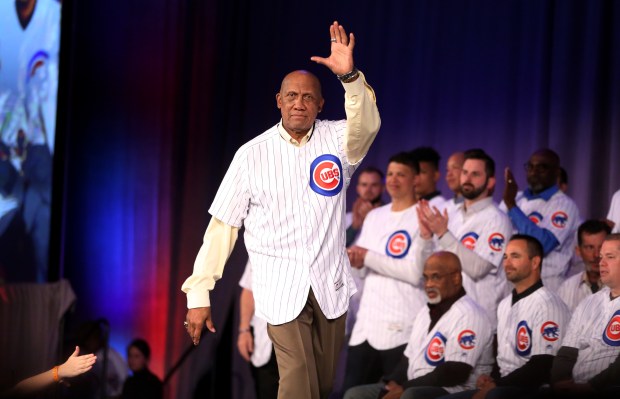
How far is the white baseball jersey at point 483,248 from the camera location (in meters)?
4.79

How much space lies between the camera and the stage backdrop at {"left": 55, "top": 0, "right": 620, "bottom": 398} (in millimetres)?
5953

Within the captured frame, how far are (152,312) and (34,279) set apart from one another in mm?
1024

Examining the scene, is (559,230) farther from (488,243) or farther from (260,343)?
(260,343)

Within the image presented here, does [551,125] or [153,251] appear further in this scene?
[153,251]

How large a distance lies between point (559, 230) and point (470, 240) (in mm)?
491

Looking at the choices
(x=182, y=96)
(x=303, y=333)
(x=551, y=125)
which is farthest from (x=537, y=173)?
(x=182, y=96)

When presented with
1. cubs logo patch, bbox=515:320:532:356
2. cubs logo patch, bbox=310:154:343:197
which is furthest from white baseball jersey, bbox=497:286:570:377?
cubs logo patch, bbox=310:154:343:197

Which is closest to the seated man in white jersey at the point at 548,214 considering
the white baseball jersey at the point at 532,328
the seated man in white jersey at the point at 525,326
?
the seated man in white jersey at the point at 525,326

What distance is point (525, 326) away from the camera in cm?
431

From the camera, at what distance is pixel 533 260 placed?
4391 millimetres

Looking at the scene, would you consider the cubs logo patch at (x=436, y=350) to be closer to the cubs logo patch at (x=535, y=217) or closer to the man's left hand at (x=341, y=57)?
the cubs logo patch at (x=535, y=217)

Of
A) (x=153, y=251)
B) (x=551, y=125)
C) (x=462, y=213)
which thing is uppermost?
(x=551, y=125)

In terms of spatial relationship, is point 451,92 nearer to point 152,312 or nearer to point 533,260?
point 533,260

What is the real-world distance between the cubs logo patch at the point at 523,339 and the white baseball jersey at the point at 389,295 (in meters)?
0.71
